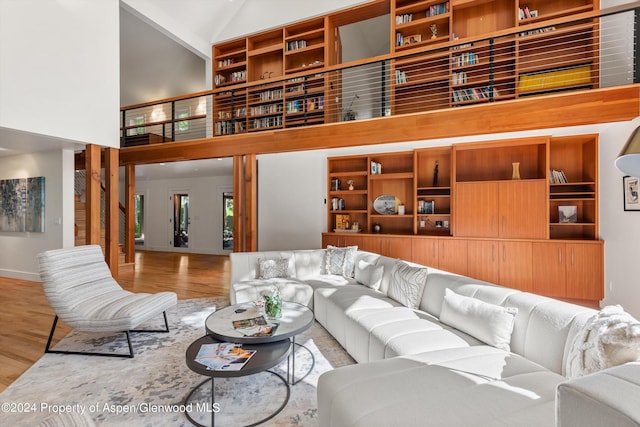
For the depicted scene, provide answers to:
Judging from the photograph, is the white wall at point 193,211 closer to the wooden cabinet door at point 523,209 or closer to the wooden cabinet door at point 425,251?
the wooden cabinet door at point 425,251

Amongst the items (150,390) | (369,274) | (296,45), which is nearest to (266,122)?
(296,45)

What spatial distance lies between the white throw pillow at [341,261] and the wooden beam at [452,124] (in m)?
1.64

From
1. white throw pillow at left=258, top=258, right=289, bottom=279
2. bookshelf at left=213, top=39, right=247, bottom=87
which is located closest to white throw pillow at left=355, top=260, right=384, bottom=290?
white throw pillow at left=258, top=258, right=289, bottom=279

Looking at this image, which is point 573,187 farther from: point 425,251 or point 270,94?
point 270,94

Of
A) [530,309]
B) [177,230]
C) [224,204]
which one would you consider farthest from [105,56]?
[530,309]

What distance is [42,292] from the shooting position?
4.90m

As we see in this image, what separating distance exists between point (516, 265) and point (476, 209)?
0.99 m

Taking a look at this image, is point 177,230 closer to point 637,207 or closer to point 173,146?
point 173,146

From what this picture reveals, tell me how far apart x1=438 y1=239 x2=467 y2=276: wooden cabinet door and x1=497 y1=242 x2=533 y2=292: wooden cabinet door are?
0.52m

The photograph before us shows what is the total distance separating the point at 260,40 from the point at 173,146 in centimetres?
320

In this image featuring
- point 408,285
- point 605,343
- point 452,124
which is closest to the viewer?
point 605,343

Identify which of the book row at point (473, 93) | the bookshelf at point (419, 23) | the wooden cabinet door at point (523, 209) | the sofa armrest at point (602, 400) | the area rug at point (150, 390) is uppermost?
the bookshelf at point (419, 23)

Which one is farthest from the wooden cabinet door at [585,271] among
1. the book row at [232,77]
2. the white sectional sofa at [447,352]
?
the book row at [232,77]

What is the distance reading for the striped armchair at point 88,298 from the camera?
2.72 m
